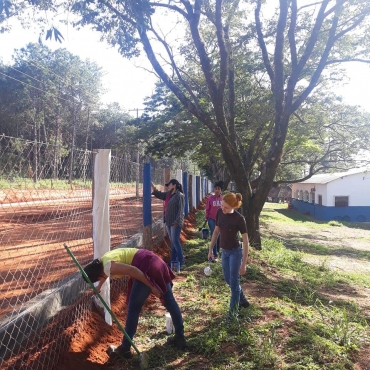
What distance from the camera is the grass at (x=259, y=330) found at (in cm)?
382

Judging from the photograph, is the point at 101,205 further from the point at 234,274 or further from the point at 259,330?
the point at 259,330

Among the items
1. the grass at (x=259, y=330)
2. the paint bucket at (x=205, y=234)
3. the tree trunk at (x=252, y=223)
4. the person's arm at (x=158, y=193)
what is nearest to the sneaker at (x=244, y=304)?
the grass at (x=259, y=330)

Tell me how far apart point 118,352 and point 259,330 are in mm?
1602

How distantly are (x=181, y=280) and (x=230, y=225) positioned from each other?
2.22m

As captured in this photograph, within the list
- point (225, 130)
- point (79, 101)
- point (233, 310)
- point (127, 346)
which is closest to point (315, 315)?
point (233, 310)

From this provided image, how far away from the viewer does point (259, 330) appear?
4449 mm

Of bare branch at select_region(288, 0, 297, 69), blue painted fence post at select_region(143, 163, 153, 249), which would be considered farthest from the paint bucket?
bare branch at select_region(288, 0, 297, 69)

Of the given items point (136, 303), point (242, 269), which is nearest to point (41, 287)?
point (136, 303)

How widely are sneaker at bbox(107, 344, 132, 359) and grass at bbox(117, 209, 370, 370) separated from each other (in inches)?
9.8

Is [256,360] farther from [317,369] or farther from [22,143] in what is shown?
[22,143]

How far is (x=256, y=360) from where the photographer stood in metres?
3.79

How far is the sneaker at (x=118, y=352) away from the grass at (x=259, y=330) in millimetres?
250

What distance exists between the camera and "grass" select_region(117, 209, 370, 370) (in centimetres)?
382

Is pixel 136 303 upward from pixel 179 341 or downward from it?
upward
